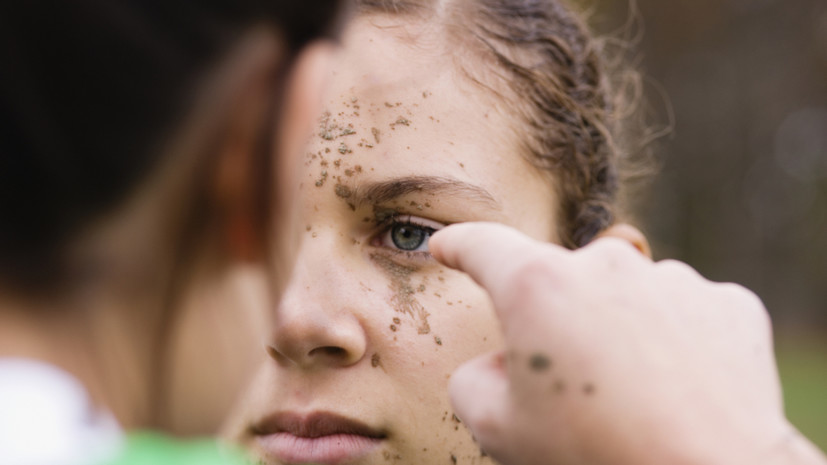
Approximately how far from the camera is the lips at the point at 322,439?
1.45 meters

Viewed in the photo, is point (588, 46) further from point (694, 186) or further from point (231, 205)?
point (694, 186)

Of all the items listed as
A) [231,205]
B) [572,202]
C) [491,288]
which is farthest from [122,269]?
[572,202]

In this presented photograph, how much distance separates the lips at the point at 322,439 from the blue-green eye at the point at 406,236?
399 mm

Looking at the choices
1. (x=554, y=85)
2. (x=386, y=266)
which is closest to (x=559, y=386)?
(x=386, y=266)

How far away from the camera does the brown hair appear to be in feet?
6.01

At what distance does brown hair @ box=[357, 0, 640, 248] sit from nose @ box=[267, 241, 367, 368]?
59 centimetres

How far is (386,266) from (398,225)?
99 millimetres

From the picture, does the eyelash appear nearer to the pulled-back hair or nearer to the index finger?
the index finger

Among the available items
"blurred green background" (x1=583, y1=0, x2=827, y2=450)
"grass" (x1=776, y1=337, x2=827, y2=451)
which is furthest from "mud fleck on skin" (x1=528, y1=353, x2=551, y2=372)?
"blurred green background" (x1=583, y1=0, x2=827, y2=450)

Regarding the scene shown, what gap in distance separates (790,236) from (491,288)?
49.1ft

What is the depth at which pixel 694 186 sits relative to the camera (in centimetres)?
1484

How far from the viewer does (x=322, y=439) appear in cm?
146

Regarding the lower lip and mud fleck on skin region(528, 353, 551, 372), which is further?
the lower lip

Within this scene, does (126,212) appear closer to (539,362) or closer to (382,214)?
(539,362)
